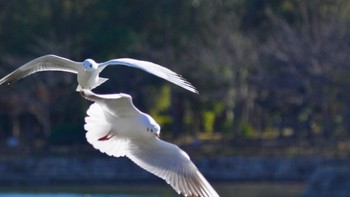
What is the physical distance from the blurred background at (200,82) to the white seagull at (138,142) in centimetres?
2883

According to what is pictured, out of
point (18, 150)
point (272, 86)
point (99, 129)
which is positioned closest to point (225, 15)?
point (272, 86)

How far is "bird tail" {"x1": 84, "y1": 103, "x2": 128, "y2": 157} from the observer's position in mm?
11891

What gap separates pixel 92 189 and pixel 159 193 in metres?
3.16

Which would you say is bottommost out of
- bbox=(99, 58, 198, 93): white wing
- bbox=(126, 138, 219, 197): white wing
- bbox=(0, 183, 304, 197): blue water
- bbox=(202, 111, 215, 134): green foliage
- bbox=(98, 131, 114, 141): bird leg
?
bbox=(126, 138, 219, 197): white wing

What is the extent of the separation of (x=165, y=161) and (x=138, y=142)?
12.9 inches

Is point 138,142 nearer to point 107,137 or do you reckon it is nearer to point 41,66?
point 107,137

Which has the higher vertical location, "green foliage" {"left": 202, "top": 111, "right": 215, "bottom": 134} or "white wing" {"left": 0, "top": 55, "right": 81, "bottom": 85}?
"green foliage" {"left": 202, "top": 111, "right": 215, "bottom": 134}

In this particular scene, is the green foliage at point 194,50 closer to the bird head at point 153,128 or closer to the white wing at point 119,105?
the white wing at point 119,105

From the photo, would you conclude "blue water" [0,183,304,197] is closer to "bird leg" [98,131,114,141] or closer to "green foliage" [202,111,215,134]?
"green foliage" [202,111,215,134]

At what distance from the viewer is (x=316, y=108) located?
4528 centimetres

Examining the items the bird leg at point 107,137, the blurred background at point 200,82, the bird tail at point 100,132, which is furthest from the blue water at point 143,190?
the bird leg at point 107,137

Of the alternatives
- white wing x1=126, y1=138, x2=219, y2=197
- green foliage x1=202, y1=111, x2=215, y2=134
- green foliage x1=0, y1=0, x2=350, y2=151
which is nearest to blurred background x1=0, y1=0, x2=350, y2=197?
green foliage x1=0, y1=0, x2=350, y2=151

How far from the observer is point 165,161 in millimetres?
12344

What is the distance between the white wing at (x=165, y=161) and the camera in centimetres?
1210
